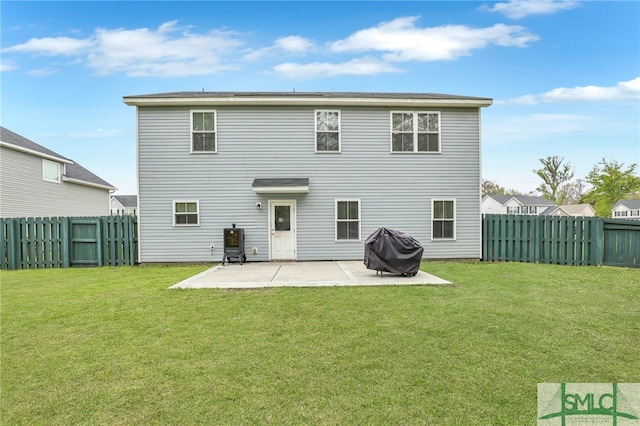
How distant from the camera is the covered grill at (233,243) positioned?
34.2 feet

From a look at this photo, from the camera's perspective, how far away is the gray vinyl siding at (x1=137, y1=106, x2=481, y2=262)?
10.9 meters

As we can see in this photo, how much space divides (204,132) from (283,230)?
4.29 metres

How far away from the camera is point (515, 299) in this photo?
5.81 meters

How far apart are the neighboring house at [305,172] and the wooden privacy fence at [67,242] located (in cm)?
71

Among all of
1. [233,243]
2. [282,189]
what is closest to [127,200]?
[233,243]

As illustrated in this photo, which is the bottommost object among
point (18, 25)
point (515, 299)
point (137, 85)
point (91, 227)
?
point (515, 299)

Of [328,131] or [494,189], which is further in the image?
[494,189]

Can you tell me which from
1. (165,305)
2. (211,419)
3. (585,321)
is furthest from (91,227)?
(585,321)

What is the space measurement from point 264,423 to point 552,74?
22086 millimetres

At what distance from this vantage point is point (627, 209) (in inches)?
1646

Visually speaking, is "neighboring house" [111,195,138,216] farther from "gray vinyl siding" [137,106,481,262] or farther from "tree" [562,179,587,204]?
"tree" [562,179,587,204]

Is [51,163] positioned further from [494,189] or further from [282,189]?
[494,189]

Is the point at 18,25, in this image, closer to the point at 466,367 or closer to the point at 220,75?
the point at 220,75

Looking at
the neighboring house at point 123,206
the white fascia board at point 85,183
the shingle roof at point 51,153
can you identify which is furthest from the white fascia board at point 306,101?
the neighboring house at point 123,206
